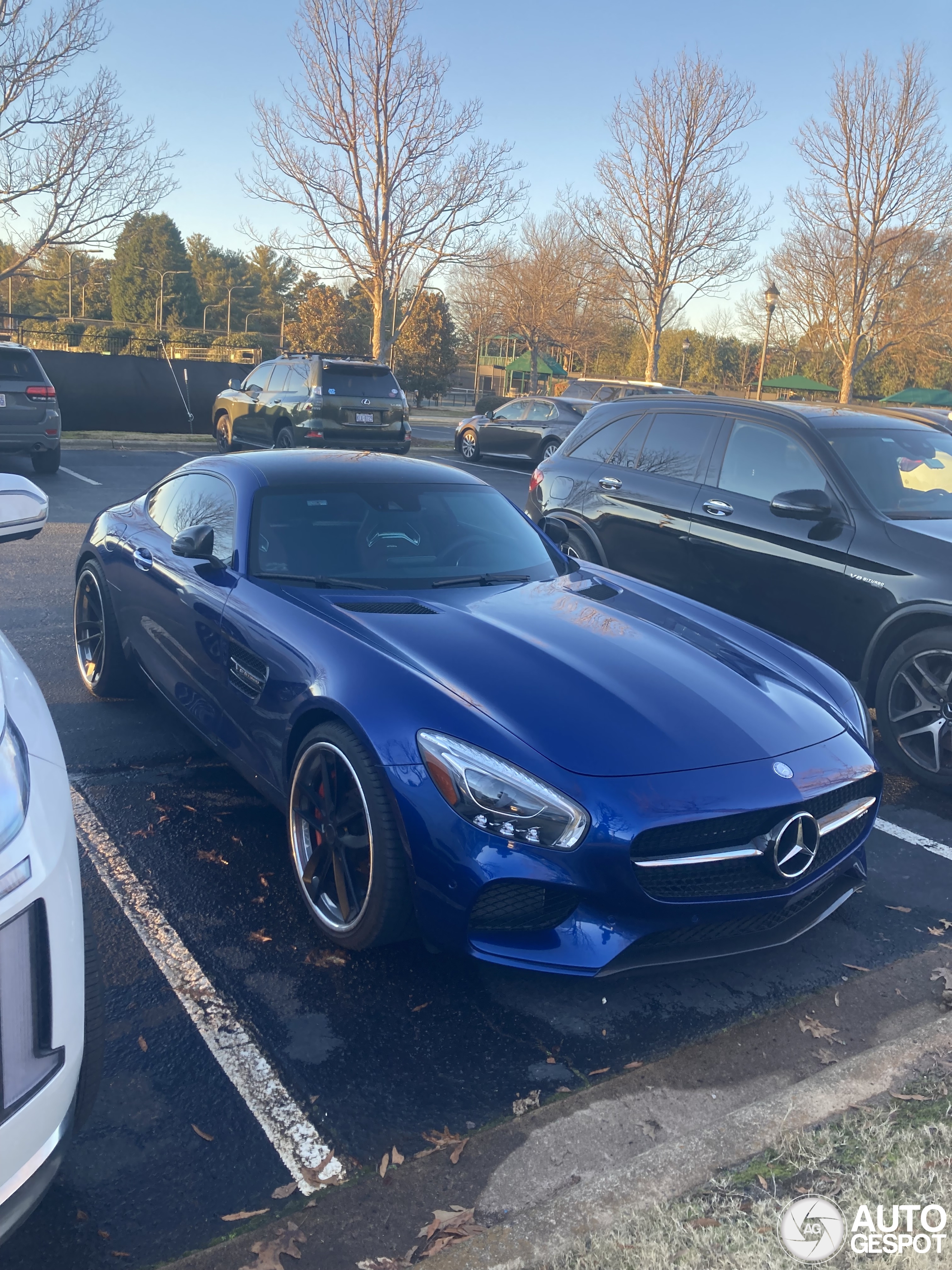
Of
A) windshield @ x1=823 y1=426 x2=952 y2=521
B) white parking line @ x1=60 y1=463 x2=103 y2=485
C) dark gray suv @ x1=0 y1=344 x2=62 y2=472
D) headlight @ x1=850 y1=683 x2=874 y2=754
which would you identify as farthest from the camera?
white parking line @ x1=60 y1=463 x2=103 y2=485

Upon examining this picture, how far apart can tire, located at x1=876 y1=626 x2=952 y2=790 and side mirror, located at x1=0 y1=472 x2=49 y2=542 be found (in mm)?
3984

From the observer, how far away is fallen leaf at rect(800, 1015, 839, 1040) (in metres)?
2.99

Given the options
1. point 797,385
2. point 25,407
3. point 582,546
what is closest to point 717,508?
point 582,546

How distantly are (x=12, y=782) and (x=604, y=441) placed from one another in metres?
6.02

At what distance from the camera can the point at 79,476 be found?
14469mm

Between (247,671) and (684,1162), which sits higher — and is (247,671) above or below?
above

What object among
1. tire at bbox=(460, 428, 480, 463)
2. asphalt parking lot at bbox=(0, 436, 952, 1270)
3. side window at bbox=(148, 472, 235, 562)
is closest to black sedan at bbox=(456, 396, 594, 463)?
tire at bbox=(460, 428, 480, 463)

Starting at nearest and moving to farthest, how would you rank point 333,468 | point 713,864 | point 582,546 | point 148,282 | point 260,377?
point 713,864, point 333,468, point 582,546, point 260,377, point 148,282

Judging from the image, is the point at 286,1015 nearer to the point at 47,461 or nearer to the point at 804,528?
the point at 804,528

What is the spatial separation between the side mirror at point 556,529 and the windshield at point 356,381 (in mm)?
8876

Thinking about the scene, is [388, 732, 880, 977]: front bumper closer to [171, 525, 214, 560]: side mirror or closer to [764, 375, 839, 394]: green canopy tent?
[171, 525, 214, 560]: side mirror

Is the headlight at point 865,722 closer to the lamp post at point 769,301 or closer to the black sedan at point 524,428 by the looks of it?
the black sedan at point 524,428

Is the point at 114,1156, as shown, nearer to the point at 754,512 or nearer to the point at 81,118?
the point at 754,512

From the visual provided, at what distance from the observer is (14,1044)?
5.76 feet
